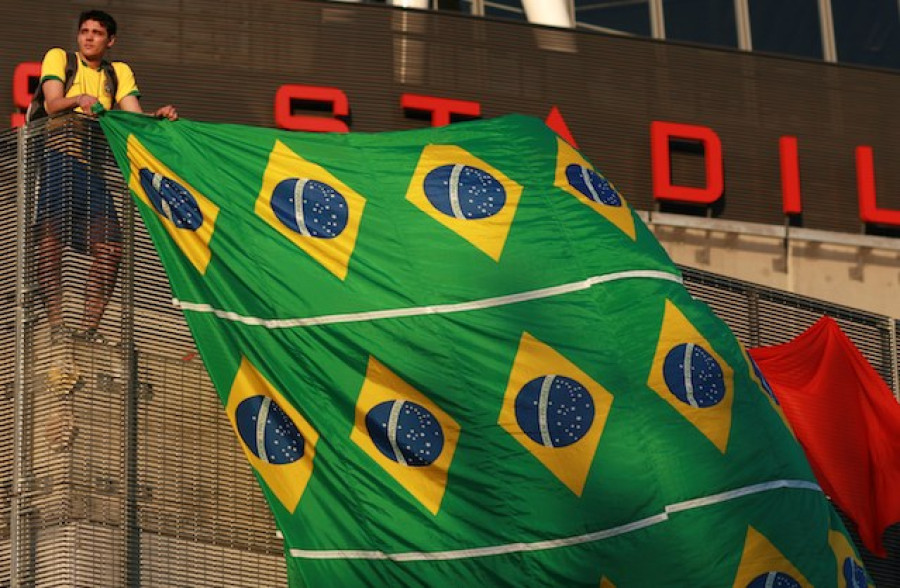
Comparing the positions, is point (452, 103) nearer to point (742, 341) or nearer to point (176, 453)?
point (742, 341)

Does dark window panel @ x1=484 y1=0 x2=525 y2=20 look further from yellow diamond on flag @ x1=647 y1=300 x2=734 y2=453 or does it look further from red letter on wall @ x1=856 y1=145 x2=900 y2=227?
yellow diamond on flag @ x1=647 y1=300 x2=734 y2=453

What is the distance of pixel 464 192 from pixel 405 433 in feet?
7.65

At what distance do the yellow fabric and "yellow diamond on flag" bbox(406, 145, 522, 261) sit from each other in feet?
8.73

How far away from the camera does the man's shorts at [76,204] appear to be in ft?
68.0

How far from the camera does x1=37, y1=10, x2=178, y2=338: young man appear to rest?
20625 mm

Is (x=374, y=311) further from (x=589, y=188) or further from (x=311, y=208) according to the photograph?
(x=589, y=188)

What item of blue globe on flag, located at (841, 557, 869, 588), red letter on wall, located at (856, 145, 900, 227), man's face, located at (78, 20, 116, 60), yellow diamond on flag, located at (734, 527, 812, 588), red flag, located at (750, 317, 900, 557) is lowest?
blue globe on flag, located at (841, 557, 869, 588)

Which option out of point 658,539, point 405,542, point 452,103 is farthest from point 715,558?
point 452,103

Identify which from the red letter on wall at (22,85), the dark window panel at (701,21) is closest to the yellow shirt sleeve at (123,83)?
the red letter on wall at (22,85)

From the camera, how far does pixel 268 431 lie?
20.0 meters

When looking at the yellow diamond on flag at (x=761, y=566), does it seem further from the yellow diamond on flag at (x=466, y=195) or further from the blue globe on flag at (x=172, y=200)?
the blue globe on flag at (x=172, y=200)

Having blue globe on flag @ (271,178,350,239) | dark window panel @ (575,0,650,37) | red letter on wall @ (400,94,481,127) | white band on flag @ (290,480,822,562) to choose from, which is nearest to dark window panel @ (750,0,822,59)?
dark window panel @ (575,0,650,37)

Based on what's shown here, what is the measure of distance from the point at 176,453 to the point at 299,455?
45.4 inches

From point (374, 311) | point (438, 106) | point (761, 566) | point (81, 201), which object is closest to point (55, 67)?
point (81, 201)
